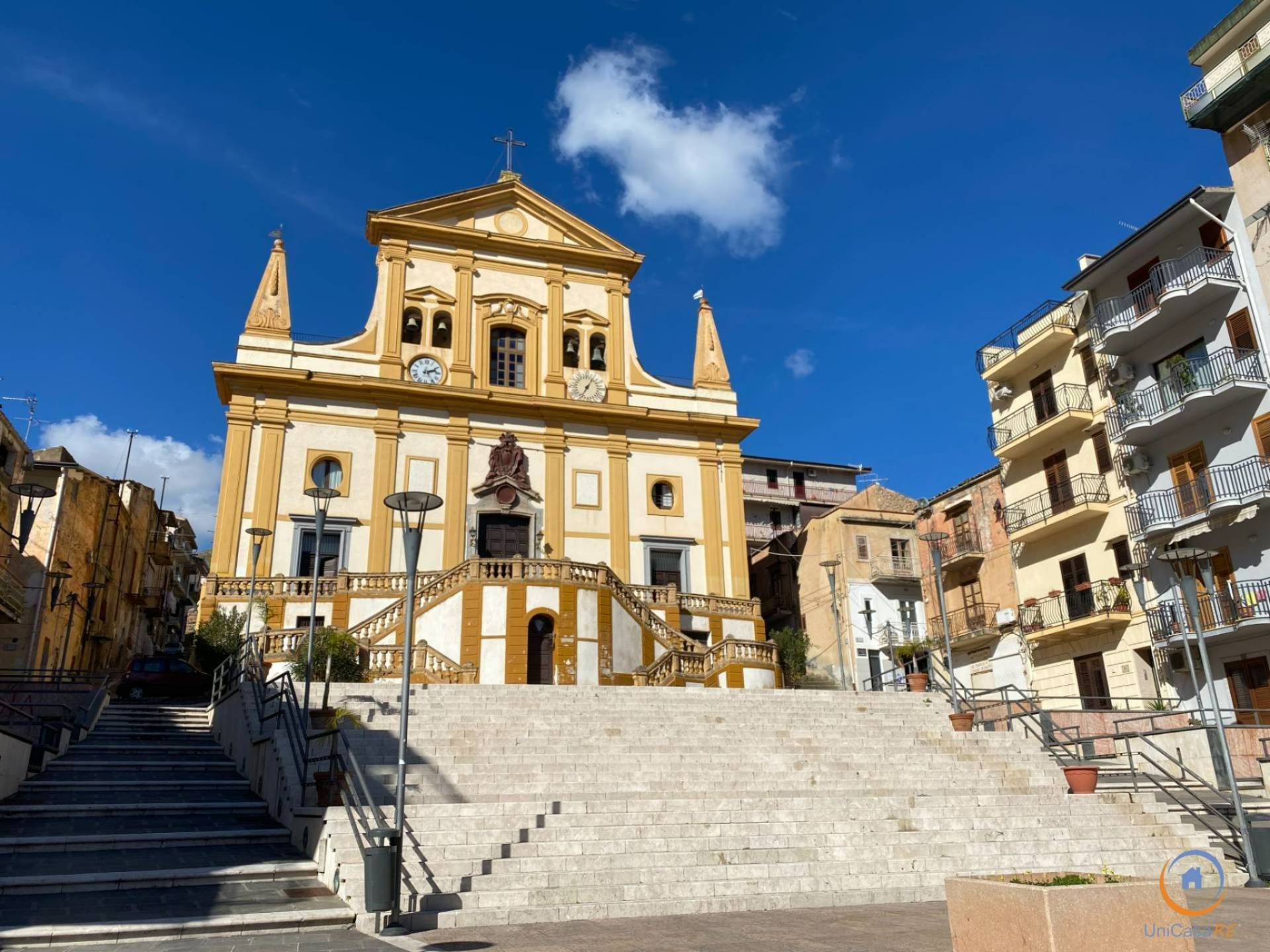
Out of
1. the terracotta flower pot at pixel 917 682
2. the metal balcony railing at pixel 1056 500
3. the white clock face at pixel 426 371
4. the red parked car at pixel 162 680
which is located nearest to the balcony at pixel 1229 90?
the metal balcony railing at pixel 1056 500

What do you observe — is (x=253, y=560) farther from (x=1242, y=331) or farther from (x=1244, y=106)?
(x=1244, y=106)

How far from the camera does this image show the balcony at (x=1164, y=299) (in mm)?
23125

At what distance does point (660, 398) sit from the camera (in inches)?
1378

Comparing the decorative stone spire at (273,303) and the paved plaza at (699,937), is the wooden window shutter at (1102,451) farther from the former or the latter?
the decorative stone spire at (273,303)

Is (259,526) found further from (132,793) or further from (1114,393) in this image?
(1114,393)

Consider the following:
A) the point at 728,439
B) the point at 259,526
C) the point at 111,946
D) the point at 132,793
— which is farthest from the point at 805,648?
the point at 111,946

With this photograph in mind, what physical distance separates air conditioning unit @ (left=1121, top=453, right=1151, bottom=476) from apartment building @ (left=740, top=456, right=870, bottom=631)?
16.9m

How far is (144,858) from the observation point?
1025 centimetres

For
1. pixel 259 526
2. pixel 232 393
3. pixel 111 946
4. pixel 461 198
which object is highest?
pixel 461 198

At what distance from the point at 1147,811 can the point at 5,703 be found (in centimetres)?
1733

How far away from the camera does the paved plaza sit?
748 cm

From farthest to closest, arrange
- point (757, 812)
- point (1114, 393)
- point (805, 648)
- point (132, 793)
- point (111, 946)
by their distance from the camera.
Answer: point (805, 648)
point (1114, 393)
point (132, 793)
point (757, 812)
point (111, 946)

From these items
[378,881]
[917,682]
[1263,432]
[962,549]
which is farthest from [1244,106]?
[378,881]

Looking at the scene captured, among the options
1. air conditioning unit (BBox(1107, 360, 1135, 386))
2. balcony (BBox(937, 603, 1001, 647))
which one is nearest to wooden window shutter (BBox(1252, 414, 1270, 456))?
air conditioning unit (BBox(1107, 360, 1135, 386))
